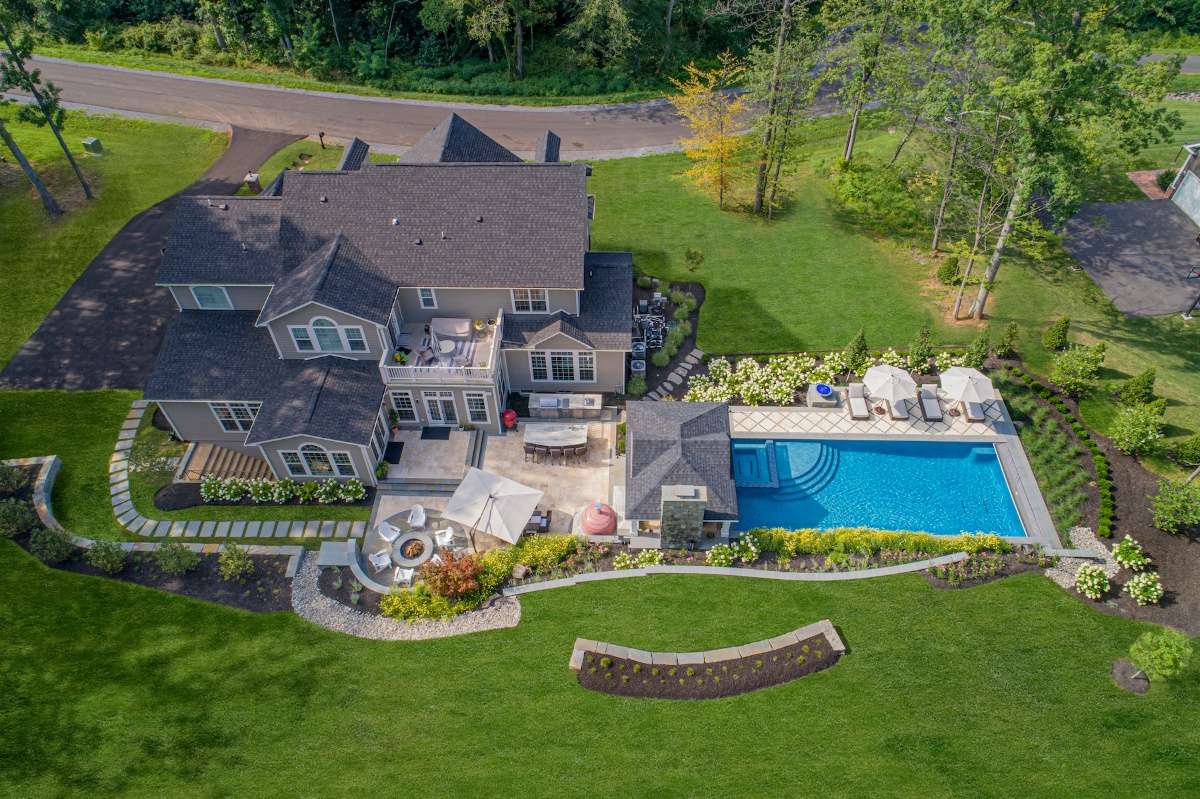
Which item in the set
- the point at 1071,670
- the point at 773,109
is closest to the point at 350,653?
the point at 1071,670

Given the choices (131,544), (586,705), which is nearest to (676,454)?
(586,705)

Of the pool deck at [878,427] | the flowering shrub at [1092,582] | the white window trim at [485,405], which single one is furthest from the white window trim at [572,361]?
the flowering shrub at [1092,582]

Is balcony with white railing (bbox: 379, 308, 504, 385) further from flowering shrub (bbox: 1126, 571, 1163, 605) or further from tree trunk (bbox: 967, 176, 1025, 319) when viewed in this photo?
flowering shrub (bbox: 1126, 571, 1163, 605)

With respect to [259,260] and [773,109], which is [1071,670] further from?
[259,260]

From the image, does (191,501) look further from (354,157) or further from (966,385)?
(966,385)

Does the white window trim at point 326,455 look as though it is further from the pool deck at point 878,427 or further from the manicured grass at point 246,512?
the pool deck at point 878,427

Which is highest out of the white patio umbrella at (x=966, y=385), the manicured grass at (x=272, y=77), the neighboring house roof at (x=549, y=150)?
the neighboring house roof at (x=549, y=150)

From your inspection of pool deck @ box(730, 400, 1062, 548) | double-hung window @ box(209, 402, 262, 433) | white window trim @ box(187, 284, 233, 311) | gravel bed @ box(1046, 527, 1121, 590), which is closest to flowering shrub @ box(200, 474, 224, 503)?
double-hung window @ box(209, 402, 262, 433)
